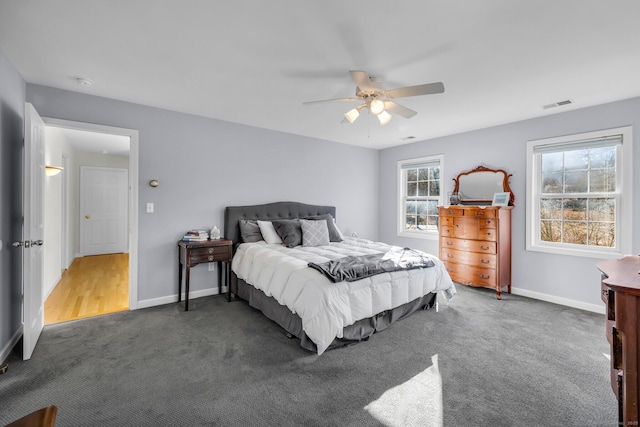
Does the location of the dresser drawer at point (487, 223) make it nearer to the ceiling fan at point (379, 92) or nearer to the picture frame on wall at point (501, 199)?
the picture frame on wall at point (501, 199)

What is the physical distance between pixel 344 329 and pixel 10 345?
2802 mm

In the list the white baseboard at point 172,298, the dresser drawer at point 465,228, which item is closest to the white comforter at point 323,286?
the white baseboard at point 172,298

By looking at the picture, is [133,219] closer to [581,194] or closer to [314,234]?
[314,234]

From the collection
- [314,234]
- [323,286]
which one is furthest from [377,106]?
[314,234]

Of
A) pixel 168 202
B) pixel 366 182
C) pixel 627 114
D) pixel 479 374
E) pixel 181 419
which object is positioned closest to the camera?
pixel 181 419

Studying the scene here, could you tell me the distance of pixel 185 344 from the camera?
103 inches

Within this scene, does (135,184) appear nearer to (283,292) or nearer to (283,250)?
(283,250)

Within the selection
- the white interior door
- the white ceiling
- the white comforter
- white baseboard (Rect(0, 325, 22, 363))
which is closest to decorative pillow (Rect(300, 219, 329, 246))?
the white comforter

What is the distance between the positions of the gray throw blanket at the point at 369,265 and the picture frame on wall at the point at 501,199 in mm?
1703

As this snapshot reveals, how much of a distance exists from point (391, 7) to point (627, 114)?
333cm

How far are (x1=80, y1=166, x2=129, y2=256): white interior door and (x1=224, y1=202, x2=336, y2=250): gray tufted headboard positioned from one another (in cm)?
428

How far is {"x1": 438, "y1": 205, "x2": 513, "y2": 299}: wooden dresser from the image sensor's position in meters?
3.97

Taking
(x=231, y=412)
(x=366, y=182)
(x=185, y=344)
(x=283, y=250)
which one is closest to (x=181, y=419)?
(x=231, y=412)

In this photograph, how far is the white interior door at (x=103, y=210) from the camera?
21.1 ft
